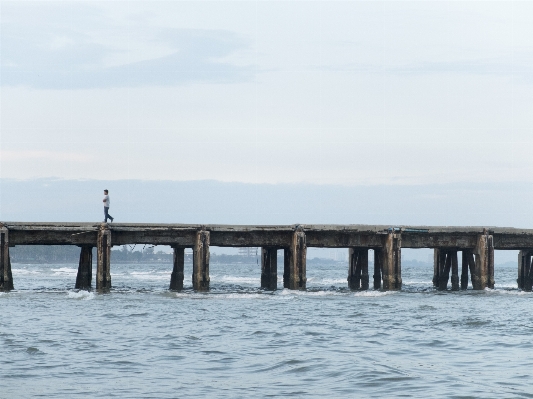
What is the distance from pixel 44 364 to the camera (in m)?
18.2

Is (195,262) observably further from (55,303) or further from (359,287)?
(359,287)

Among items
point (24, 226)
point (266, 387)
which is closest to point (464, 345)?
point (266, 387)

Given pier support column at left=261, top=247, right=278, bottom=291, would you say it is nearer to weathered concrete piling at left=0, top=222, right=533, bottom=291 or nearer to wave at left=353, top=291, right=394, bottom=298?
weathered concrete piling at left=0, top=222, right=533, bottom=291

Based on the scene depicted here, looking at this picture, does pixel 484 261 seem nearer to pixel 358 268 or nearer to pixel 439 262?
pixel 439 262

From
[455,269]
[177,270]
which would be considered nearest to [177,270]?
[177,270]

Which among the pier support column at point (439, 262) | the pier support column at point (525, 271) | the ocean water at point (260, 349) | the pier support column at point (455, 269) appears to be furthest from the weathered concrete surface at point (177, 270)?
the pier support column at point (525, 271)

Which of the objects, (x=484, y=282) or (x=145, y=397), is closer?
(x=145, y=397)

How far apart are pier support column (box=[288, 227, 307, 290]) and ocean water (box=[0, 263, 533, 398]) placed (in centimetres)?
382

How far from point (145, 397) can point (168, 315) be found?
535 inches

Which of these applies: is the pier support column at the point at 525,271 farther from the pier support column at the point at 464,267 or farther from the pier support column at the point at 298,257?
the pier support column at the point at 298,257

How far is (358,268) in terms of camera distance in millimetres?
46312

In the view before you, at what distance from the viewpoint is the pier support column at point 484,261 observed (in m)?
40.7

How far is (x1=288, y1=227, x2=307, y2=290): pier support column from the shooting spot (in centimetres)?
3800

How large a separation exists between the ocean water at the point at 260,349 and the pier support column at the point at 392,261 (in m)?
5.24
